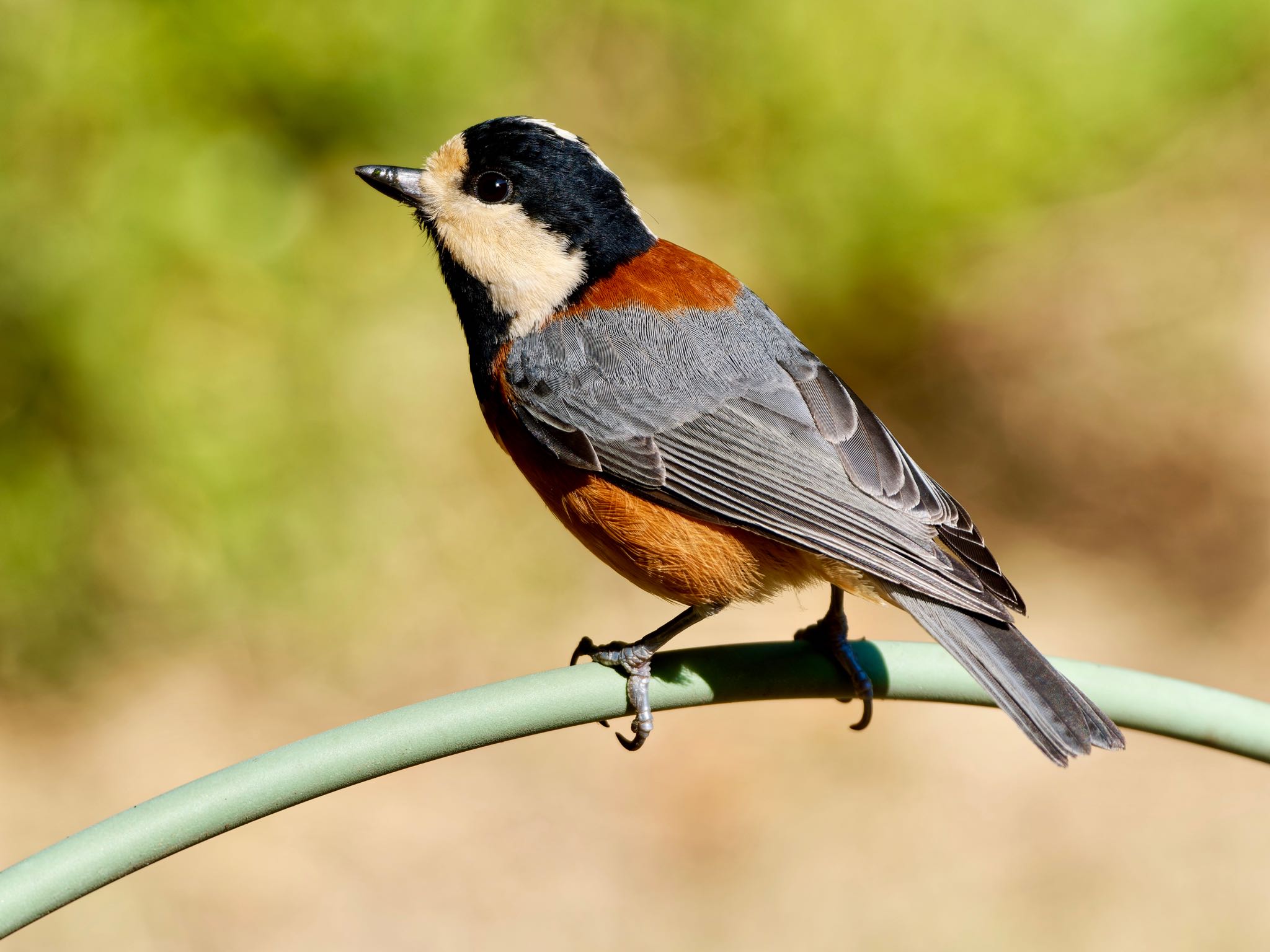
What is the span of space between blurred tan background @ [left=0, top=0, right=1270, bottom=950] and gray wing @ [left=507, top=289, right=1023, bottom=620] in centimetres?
230

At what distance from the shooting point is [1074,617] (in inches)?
261

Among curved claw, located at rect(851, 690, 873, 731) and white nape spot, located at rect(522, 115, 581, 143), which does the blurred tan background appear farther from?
white nape spot, located at rect(522, 115, 581, 143)

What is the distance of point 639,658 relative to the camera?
9.14ft

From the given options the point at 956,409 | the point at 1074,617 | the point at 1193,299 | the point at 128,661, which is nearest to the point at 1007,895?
the point at 1074,617

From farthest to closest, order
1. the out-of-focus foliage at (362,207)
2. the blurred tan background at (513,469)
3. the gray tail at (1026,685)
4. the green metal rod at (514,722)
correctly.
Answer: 1. the blurred tan background at (513,469)
2. the out-of-focus foliage at (362,207)
3. the gray tail at (1026,685)
4. the green metal rod at (514,722)

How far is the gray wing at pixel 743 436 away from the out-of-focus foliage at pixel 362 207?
245 cm

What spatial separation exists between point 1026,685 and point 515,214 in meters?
1.61

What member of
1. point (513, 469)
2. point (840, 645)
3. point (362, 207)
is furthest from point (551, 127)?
point (513, 469)

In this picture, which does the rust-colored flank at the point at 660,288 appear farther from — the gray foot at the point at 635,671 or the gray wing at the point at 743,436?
the gray foot at the point at 635,671

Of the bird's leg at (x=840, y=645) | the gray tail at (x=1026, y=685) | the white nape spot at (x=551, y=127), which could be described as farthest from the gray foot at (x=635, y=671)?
the white nape spot at (x=551, y=127)

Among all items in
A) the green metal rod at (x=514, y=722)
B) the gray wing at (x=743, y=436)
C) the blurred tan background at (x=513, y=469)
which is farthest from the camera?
the blurred tan background at (x=513, y=469)

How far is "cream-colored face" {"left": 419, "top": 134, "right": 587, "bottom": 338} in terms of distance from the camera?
3203 millimetres

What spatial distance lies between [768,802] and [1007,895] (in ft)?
3.44

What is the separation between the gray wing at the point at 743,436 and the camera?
2918 millimetres
